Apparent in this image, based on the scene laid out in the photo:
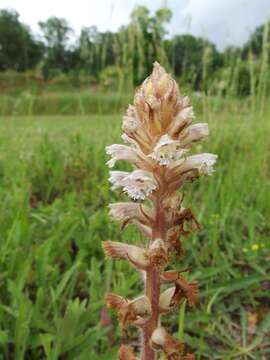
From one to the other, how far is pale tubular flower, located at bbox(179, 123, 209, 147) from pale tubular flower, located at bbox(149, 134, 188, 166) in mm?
82

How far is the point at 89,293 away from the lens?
92.7 inches

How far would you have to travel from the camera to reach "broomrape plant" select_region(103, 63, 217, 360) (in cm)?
109

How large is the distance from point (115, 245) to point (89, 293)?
1.23 metres

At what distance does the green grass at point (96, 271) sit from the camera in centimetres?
202

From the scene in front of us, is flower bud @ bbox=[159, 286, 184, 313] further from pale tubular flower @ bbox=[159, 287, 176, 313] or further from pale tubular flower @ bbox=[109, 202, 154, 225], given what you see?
pale tubular flower @ bbox=[109, 202, 154, 225]

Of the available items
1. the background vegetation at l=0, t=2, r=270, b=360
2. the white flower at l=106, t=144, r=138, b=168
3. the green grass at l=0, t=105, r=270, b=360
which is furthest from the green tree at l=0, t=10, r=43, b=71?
the white flower at l=106, t=144, r=138, b=168

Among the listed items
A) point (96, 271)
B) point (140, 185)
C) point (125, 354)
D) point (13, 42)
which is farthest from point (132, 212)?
point (13, 42)

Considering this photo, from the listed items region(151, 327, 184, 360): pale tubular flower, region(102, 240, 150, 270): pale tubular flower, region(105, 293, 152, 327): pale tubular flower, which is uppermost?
region(102, 240, 150, 270): pale tubular flower

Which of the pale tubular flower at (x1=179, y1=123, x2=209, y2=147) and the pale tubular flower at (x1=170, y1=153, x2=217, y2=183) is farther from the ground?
the pale tubular flower at (x1=179, y1=123, x2=209, y2=147)

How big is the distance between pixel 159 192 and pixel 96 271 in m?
1.34

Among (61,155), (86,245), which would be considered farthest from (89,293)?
(61,155)

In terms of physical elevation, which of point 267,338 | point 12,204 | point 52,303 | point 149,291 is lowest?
point 267,338

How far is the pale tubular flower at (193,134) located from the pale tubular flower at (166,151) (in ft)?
0.27

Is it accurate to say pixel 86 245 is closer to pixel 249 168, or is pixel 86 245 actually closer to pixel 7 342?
pixel 7 342
